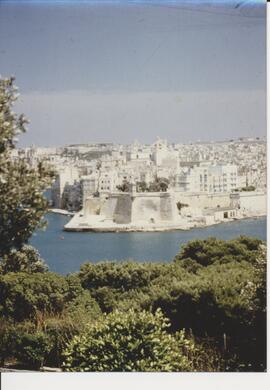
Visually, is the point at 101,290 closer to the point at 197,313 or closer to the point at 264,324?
the point at 197,313

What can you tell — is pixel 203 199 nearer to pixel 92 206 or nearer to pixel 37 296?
pixel 92 206

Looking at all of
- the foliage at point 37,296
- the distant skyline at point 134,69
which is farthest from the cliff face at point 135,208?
the foliage at point 37,296

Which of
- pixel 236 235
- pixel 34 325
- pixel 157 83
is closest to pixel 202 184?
pixel 236 235

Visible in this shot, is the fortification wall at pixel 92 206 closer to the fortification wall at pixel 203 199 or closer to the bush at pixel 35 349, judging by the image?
the fortification wall at pixel 203 199

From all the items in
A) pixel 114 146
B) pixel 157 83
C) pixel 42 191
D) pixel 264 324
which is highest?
pixel 157 83

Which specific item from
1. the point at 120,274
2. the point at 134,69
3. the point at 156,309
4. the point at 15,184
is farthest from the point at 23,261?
the point at 134,69

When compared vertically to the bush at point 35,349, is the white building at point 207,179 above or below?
above
